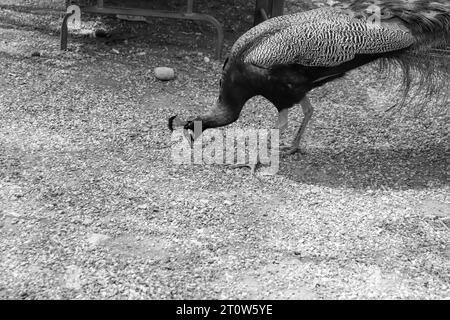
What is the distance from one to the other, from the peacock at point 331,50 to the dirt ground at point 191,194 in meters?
0.51

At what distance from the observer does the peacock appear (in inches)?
150

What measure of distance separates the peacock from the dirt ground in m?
0.51

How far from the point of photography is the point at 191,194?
3662mm

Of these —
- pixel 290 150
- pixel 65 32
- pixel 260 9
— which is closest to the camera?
pixel 290 150

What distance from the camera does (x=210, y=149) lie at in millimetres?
4234

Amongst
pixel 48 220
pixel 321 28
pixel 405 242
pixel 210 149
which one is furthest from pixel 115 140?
pixel 405 242

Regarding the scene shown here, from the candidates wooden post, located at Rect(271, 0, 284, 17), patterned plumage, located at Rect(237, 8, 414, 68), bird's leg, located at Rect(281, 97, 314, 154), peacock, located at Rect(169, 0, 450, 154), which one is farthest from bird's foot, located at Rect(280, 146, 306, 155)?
wooden post, located at Rect(271, 0, 284, 17)

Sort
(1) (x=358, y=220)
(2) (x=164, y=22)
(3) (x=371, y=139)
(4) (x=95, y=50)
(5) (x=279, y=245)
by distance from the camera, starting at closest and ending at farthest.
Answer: (5) (x=279, y=245) → (1) (x=358, y=220) → (3) (x=371, y=139) → (4) (x=95, y=50) → (2) (x=164, y=22)

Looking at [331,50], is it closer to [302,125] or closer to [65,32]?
[302,125]

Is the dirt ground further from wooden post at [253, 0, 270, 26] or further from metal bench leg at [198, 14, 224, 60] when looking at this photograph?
wooden post at [253, 0, 270, 26]

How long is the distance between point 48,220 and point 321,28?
191cm

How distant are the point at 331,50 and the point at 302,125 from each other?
0.59 m

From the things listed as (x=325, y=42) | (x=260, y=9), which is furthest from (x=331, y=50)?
(x=260, y=9)

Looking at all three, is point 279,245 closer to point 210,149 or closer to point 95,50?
point 210,149
